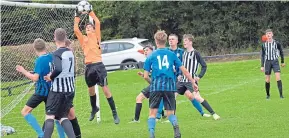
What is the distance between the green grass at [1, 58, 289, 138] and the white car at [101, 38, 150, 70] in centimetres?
443

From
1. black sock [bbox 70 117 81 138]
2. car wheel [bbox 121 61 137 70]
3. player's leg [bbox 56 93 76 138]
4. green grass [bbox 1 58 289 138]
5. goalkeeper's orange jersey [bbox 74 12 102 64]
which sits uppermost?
goalkeeper's orange jersey [bbox 74 12 102 64]

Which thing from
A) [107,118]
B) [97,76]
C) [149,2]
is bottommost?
[107,118]

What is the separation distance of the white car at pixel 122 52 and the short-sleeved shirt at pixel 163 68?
60.4 ft

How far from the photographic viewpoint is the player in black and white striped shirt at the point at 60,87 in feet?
32.7

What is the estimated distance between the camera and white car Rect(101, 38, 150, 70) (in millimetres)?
29219

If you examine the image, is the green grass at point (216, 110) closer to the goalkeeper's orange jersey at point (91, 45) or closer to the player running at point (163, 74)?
the player running at point (163, 74)

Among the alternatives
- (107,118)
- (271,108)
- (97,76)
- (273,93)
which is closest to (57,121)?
(97,76)

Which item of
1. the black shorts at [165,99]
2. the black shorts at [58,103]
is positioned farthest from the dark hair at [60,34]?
the black shorts at [165,99]

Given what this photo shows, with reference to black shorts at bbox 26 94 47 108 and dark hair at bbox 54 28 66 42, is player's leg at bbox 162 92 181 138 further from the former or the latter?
black shorts at bbox 26 94 47 108

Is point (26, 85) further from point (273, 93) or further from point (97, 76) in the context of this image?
point (273, 93)

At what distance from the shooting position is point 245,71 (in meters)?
25.7

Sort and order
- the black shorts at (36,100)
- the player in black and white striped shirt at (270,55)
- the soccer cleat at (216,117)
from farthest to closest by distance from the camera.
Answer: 1. the player in black and white striped shirt at (270,55)
2. the soccer cleat at (216,117)
3. the black shorts at (36,100)

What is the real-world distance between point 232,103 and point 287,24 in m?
18.8

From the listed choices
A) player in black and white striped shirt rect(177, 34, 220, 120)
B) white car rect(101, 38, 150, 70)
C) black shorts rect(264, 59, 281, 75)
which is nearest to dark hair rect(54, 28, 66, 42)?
player in black and white striped shirt rect(177, 34, 220, 120)
